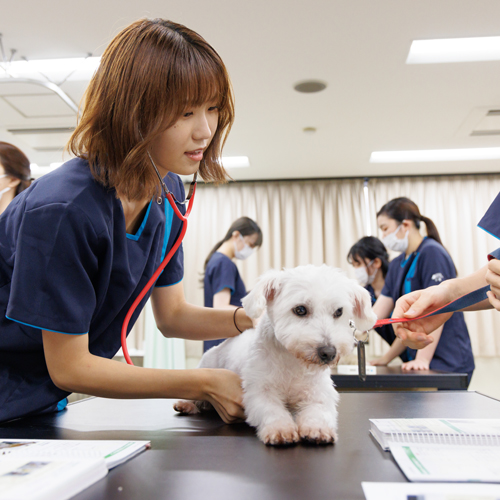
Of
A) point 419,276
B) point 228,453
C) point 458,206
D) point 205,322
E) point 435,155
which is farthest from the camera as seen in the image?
point 458,206

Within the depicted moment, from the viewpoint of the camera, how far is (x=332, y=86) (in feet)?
11.0

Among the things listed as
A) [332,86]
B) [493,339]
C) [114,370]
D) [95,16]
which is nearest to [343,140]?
[332,86]

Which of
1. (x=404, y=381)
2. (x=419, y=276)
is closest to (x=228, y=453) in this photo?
(x=404, y=381)

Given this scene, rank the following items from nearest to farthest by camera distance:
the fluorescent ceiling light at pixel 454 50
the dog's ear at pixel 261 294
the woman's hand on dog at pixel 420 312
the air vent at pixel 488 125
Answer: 1. the dog's ear at pixel 261 294
2. the woman's hand on dog at pixel 420 312
3. the fluorescent ceiling light at pixel 454 50
4. the air vent at pixel 488 125

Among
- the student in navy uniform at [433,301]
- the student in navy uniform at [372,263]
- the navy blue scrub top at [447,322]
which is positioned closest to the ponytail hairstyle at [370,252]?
the student in navy uniform at [372,263]

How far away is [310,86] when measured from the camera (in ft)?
10.9

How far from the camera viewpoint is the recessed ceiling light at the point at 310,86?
3.29 meters

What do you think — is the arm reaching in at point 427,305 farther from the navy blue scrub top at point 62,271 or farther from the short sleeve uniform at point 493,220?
the navy blue scrub top at point 62,271

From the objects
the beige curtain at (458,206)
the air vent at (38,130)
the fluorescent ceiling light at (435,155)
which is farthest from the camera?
the beige curtain at (458,206)

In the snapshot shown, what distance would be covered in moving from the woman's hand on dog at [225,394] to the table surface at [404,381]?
129 centimetres

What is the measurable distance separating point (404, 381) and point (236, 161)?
11.6ft

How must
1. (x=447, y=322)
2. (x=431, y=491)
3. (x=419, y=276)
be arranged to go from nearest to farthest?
1. (x=431, y=491)
2. (x=447, y=322)
3. (x=419, y=276)

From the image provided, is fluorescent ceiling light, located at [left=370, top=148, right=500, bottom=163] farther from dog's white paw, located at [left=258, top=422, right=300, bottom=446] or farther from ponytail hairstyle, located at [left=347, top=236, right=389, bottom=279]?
dog's white paw, located at [left=258, top=422, right=300, bottom=446]

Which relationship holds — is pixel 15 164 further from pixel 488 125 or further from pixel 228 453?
pixel 488 125
